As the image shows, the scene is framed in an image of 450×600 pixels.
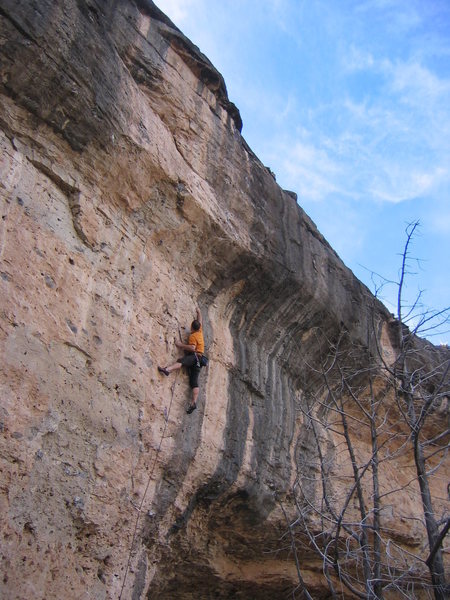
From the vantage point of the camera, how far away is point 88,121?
17.4ft

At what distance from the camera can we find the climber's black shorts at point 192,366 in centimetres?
603

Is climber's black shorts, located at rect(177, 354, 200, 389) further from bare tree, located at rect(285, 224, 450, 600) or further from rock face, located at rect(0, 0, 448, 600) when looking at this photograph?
bare tree, located at rect(285, 224, 450, 600)

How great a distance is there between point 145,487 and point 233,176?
4007 mm

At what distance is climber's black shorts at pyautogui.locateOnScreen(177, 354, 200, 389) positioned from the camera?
6031mm

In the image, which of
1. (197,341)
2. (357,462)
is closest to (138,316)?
(197,341)

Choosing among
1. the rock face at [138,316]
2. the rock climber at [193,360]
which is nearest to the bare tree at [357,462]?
the rock face at [138,316]

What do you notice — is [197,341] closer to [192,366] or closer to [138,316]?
[192,366]

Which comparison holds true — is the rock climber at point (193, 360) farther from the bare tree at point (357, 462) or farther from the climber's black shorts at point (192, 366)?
the bare tree at point (357, 462)

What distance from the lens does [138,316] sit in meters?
5.74

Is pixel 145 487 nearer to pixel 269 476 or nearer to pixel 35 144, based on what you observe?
pixel 269 476

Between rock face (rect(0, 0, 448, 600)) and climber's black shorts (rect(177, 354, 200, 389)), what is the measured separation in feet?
0.34

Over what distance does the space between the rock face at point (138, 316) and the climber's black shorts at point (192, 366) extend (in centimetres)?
10

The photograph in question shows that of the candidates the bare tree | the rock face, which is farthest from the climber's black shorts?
the bare tree

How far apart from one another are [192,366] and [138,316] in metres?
0.85
